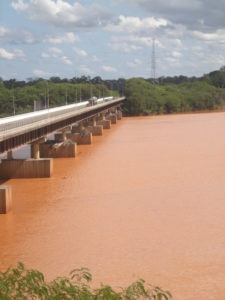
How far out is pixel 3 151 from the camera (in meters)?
26.9

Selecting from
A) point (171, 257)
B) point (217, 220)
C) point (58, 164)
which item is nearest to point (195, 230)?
point (217, 220)

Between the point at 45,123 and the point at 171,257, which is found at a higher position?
the point at 45,123

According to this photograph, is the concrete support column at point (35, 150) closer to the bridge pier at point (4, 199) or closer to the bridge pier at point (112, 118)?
the bridge pier at point (4, 199)

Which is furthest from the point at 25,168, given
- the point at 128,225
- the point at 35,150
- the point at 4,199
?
the point at 128,225

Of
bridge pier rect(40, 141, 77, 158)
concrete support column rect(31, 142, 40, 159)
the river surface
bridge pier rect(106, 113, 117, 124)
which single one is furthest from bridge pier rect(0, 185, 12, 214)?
bridge pier rect(106, 113, 117, 124)

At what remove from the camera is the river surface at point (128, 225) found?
1504 cm

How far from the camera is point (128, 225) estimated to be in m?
20.2

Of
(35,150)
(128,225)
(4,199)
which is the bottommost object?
(128,225)

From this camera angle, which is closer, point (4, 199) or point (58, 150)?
point (4, 199)

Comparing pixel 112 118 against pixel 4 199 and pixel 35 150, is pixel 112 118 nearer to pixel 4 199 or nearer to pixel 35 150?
pixel 35 150

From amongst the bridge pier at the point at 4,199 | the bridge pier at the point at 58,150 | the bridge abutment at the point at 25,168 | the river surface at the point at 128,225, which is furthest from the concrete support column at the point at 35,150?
the bridge pier at the point at 4,199

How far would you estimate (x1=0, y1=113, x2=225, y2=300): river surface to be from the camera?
1504 centimetres

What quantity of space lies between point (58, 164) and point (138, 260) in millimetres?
25115

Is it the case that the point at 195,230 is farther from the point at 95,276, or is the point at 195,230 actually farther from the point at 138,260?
the point at 95,276
